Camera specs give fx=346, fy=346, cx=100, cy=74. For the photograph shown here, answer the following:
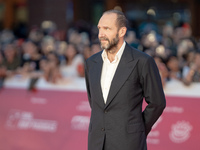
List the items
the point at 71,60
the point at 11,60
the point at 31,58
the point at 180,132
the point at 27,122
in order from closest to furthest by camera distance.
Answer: the point at 180,132 → the point at 27,122 → the point at 11,60 → the point at 71,60 → the point at 31,58

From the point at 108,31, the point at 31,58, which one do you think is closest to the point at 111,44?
the point at 108,31

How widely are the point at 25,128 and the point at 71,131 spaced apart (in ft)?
2.65

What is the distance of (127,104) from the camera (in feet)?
9.11

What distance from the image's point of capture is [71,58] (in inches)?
284

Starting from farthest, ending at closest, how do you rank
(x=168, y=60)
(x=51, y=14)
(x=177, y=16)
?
(x=177, y=16)
(x=51, y=14)
(x=168, y=60)

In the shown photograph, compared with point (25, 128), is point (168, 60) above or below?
above

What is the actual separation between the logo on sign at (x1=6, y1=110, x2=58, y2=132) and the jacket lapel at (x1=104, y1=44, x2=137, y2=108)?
8.47ft

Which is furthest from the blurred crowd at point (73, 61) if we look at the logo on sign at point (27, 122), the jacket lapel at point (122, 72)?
the jacket lapel at point (122, 72)

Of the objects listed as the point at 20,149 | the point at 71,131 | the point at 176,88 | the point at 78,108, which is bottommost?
the point at 20,149

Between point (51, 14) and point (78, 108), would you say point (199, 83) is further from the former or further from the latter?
point (51, 14)

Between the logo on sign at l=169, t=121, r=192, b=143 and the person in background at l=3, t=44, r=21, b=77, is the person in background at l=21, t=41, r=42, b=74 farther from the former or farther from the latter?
the logo on sign at l=169, t=121, r=192, b=143

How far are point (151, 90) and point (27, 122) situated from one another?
3.05 m

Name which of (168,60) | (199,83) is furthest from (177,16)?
(199,83)

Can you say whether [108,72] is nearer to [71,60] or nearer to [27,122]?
[27,122]
